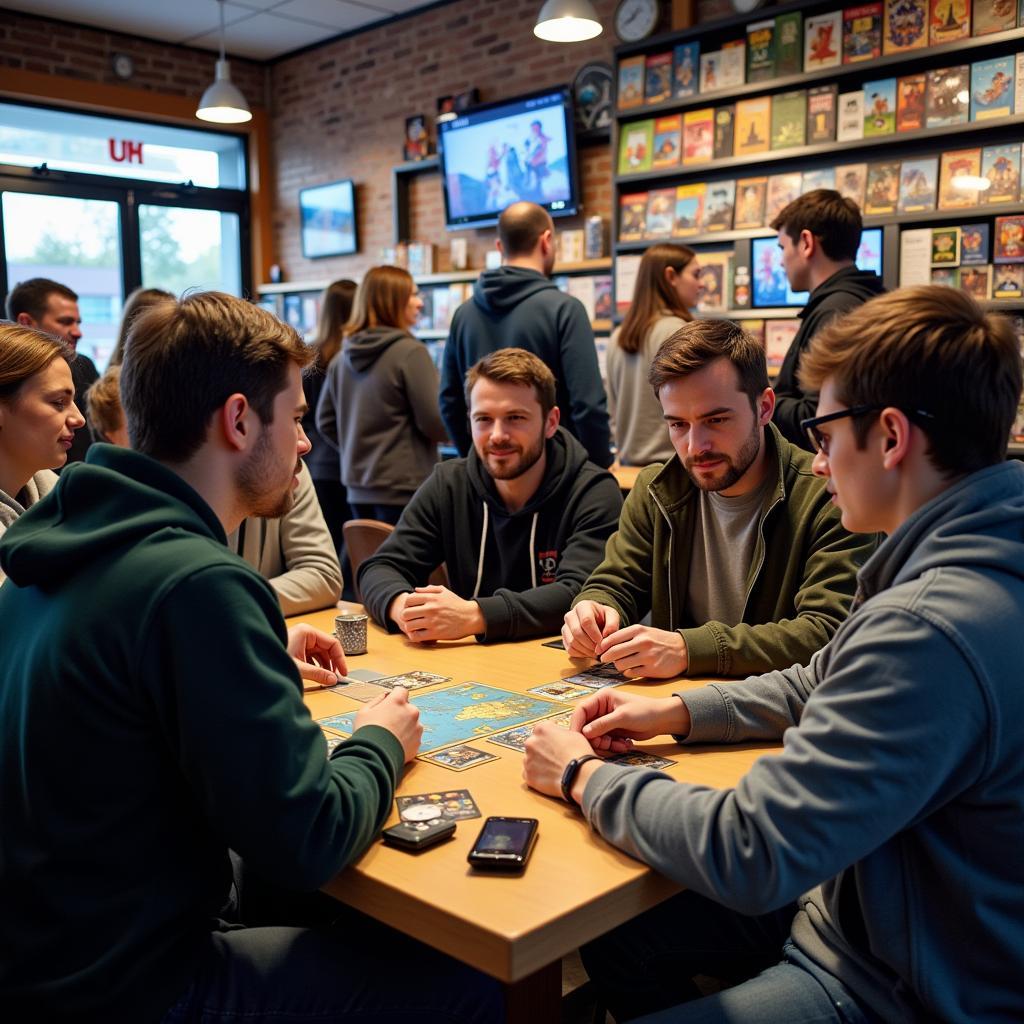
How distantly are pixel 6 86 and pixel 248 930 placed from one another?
6.99 m

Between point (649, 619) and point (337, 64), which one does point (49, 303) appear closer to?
point (649, 619)

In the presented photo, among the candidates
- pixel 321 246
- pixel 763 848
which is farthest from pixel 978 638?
pixel 321 246

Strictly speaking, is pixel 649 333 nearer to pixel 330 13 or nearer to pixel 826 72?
pixel 826 72

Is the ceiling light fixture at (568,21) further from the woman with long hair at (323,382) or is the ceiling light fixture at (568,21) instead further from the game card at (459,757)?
the game card at (459,757)

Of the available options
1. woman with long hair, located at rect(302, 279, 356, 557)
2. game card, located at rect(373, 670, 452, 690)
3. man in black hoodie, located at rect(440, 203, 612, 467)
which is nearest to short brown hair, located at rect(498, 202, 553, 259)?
man in black hoodie, located at rect(440, 203, 612, 467)

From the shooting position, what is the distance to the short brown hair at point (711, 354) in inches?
82.0

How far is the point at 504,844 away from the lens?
1.22m

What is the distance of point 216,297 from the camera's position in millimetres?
1407

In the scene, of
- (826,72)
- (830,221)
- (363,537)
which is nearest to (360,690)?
(363,537)

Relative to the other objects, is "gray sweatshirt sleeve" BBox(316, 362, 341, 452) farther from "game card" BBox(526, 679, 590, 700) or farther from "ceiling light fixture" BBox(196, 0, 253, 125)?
"game card" BBox(526, 679, 590, 700)

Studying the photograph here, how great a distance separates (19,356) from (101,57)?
235 inches

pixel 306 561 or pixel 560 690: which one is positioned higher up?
pixel 306 561

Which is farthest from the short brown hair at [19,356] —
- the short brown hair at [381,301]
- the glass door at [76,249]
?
the glass door at [76,249]

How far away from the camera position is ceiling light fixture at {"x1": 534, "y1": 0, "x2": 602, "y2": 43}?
4.72 meters
